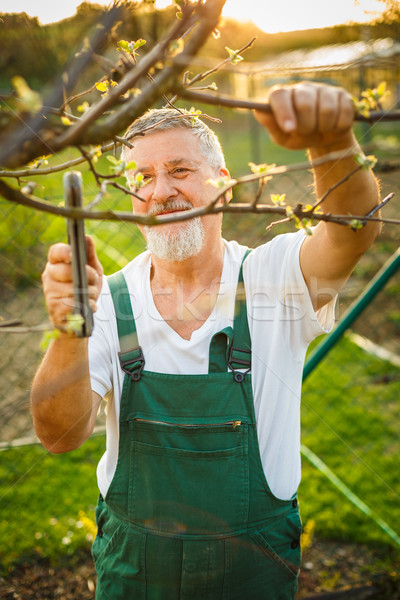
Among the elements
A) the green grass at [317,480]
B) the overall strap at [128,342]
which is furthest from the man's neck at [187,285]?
the green grass at [317,480]

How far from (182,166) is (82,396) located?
89cm

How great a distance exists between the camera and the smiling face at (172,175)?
5.92ft

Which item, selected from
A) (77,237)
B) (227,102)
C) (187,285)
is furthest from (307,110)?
(187,285)

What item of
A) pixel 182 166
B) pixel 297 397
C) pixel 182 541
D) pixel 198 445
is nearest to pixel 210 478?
pixel 198 445

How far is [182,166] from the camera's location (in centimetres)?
183

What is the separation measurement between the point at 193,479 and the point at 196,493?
4 centimetres

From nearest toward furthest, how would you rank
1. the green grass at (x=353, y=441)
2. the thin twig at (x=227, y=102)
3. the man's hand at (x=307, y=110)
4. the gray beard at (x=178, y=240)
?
the thin twig at (x=227, y=102), the man's hand at (x=307, y=110), the gray beard at (x=178, y=240), the green grass at (x=353, y=441)

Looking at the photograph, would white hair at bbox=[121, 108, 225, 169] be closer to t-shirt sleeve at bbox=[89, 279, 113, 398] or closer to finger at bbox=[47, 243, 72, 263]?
t-shirt sleeve at bbox=[89, 279, 113, 398]

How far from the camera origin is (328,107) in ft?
2.78

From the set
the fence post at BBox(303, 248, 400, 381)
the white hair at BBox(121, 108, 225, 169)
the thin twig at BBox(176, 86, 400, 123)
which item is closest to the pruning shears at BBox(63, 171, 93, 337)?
the thin twig at BBox(176, 86, 400, 123)

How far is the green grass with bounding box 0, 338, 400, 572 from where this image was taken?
2668 mm

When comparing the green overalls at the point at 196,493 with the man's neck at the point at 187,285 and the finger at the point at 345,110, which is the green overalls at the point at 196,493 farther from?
the finger at the point at 345,110

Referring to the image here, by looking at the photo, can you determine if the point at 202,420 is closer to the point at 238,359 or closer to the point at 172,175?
the point at 238,359

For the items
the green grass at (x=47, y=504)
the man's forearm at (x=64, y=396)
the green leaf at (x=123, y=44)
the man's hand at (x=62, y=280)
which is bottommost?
the green grass at (x=47, y=504)
